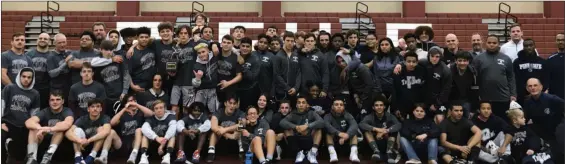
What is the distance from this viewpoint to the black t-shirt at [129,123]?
9.15 metres

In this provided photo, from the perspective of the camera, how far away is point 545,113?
918cm

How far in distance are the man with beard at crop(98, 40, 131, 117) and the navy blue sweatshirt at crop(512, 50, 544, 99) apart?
17.7 feet

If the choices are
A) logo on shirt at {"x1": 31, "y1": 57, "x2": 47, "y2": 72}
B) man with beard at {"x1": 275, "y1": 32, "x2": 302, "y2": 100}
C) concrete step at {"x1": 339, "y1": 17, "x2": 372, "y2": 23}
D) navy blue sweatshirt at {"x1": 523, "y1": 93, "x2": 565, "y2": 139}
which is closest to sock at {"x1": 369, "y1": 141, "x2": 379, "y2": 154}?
man with beard at {"x1": 275, "y1": 32, "x2": 302, "y2": 100}

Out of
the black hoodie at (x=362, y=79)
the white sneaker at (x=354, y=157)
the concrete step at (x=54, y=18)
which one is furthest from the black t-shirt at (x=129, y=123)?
the concrete step at (x=54, y=18)

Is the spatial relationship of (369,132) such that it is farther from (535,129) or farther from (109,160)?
(109,160)

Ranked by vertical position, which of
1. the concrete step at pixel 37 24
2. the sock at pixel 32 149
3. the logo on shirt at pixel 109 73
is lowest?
the sock at pixel 32 149

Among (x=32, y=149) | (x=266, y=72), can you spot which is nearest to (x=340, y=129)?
(x=266, y=72)

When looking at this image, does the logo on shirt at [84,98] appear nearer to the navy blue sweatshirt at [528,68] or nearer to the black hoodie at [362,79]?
the black hoodie at [362,79]

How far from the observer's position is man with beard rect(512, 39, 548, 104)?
9508 millimetres

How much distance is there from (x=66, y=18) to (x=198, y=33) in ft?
33.2

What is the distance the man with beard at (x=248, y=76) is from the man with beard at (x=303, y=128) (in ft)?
2.12

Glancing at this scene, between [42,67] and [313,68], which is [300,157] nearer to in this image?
[313,68]

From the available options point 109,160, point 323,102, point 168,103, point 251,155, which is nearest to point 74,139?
point 109,160

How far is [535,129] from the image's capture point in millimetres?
9211
